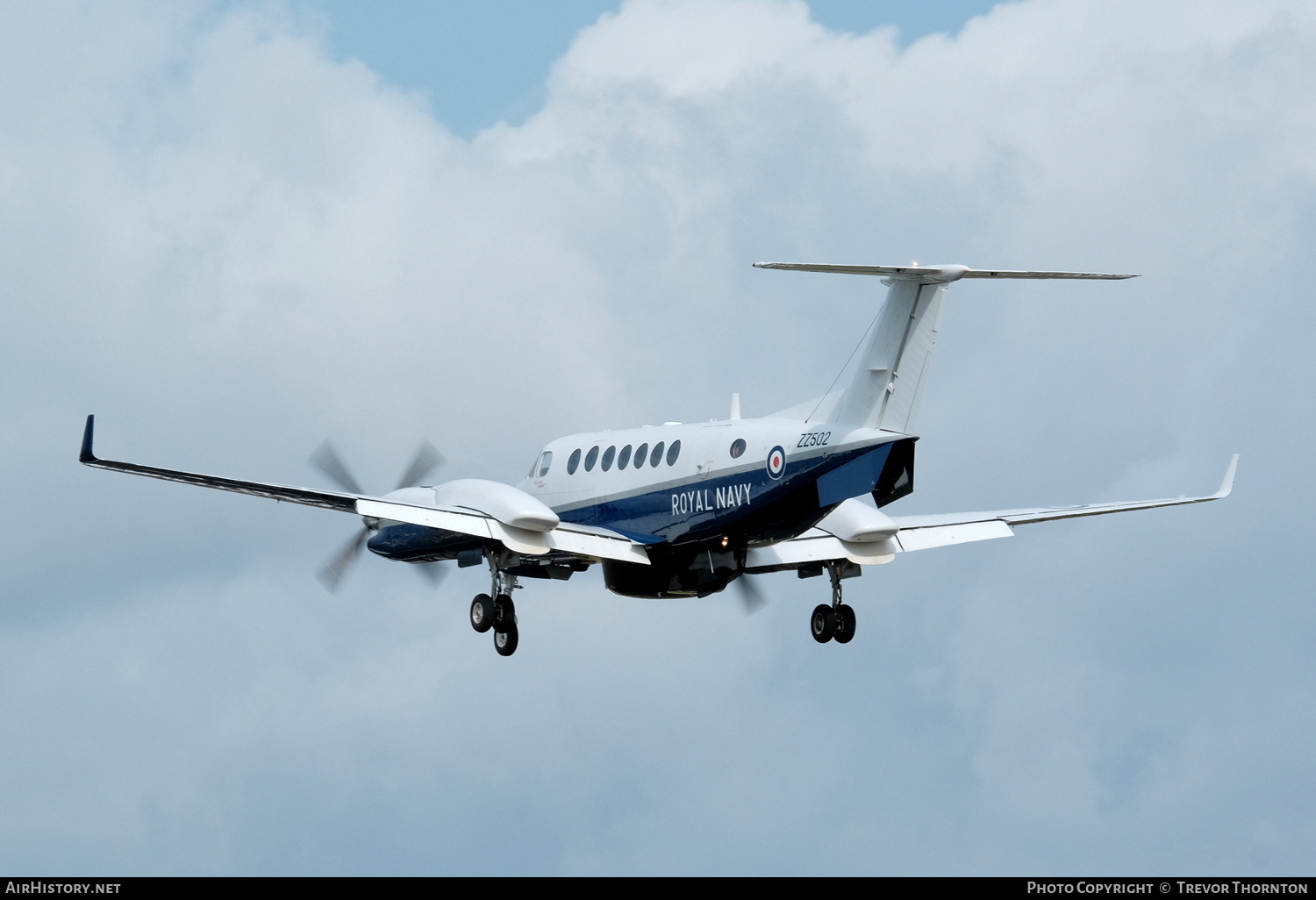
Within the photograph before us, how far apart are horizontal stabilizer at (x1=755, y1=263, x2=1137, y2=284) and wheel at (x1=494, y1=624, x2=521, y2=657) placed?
10.1m

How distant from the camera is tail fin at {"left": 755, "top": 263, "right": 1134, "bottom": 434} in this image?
3038 cm

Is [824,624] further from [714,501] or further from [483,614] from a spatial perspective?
[483,614]

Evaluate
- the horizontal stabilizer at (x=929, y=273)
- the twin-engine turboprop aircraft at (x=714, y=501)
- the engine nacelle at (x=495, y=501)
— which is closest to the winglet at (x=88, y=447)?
the twin-engine turboprop aircraft at (x=714, y=501)

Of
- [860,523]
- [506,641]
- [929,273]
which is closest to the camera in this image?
[929,273]

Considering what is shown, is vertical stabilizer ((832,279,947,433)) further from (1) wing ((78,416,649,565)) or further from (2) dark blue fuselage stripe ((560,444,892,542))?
(1) wing ((78,416,649,565))

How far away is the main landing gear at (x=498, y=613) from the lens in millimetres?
35219

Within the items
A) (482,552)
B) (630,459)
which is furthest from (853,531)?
(482,552)

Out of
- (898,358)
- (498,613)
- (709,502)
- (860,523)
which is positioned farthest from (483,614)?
(898,358)

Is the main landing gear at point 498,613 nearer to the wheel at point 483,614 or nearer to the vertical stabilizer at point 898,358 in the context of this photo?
the wheel at point 483,614

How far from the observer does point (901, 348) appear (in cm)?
Answer: 3062

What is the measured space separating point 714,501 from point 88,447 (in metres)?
10.6
